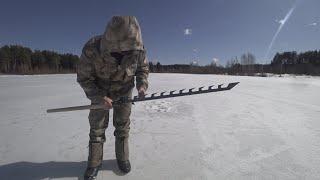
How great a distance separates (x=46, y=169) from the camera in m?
2.83

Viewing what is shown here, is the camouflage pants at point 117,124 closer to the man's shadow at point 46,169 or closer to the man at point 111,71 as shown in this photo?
Answer: the man at point 111,71

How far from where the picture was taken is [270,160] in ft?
10.1

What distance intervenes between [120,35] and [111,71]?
34 cm

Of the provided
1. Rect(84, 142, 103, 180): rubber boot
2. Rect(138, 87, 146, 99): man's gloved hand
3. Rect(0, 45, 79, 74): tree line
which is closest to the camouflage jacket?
Rect(138, 87, 146, 99): man's gloved hand

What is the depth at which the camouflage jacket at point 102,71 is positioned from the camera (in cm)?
246

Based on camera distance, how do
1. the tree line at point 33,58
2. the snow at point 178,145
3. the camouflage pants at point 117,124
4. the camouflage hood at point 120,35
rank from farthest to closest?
1. the tree line at point 33,58
2. the snow at point 178,145
3. the camouflage pants at point 117,124
4. the camouflage hood at point 120,35

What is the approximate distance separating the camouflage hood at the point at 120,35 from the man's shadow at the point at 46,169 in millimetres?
1229

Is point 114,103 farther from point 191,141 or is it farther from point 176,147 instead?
point 191,141

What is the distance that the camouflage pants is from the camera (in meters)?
2.61

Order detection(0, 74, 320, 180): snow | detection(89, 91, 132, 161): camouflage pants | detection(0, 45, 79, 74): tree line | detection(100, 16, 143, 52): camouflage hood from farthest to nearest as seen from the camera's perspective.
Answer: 1. detection(0, 45, 79, 74): tree line
2. detection(0, 74, 320, 180): snow
3. detection(89, 91, 132, 161): camouflage pants
4. detection(100, 16, 143, 52): camouflage hood

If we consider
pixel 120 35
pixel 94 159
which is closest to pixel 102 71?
pixel 120 35

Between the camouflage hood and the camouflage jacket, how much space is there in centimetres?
7

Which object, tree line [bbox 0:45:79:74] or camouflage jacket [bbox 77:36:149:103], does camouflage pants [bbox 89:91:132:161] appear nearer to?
camouflage jacket [bbox 77:36:149:103]

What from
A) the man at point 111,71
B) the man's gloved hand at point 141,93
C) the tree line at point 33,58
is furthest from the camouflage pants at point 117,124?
the tree line at point 33,58
